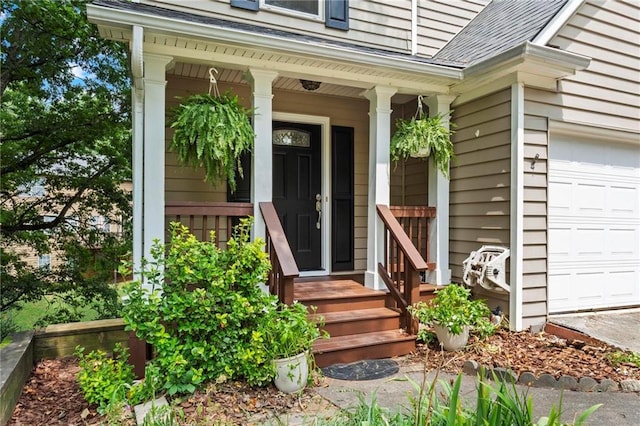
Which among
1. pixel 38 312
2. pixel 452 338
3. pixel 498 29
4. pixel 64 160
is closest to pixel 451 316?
pixel 452 338

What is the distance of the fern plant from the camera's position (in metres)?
3.23

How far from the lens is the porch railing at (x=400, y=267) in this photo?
3.72 metres

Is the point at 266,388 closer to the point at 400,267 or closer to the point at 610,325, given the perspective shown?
the point at 400,267

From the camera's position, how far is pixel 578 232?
4.40 metres

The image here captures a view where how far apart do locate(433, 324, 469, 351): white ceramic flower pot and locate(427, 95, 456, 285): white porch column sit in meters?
0.90

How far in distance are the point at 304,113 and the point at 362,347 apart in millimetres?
2871

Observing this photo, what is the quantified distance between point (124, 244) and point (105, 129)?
1.90 metres

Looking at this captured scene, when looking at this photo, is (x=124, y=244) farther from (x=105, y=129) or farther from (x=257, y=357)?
(x=257, y=357)

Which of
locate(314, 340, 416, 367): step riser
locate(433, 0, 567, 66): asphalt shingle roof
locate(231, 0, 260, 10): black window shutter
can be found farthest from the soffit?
locate(314, 340, 416, 367): step riser

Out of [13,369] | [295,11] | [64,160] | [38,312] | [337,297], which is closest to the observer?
[13,369]

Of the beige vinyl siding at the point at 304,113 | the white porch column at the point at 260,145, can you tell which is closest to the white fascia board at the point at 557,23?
the beige vinyl siding at the point at 304,113

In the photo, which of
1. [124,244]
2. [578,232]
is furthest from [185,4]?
[578,232]

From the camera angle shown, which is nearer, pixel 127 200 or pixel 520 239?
pixel 520 239

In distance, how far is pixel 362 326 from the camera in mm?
3721
